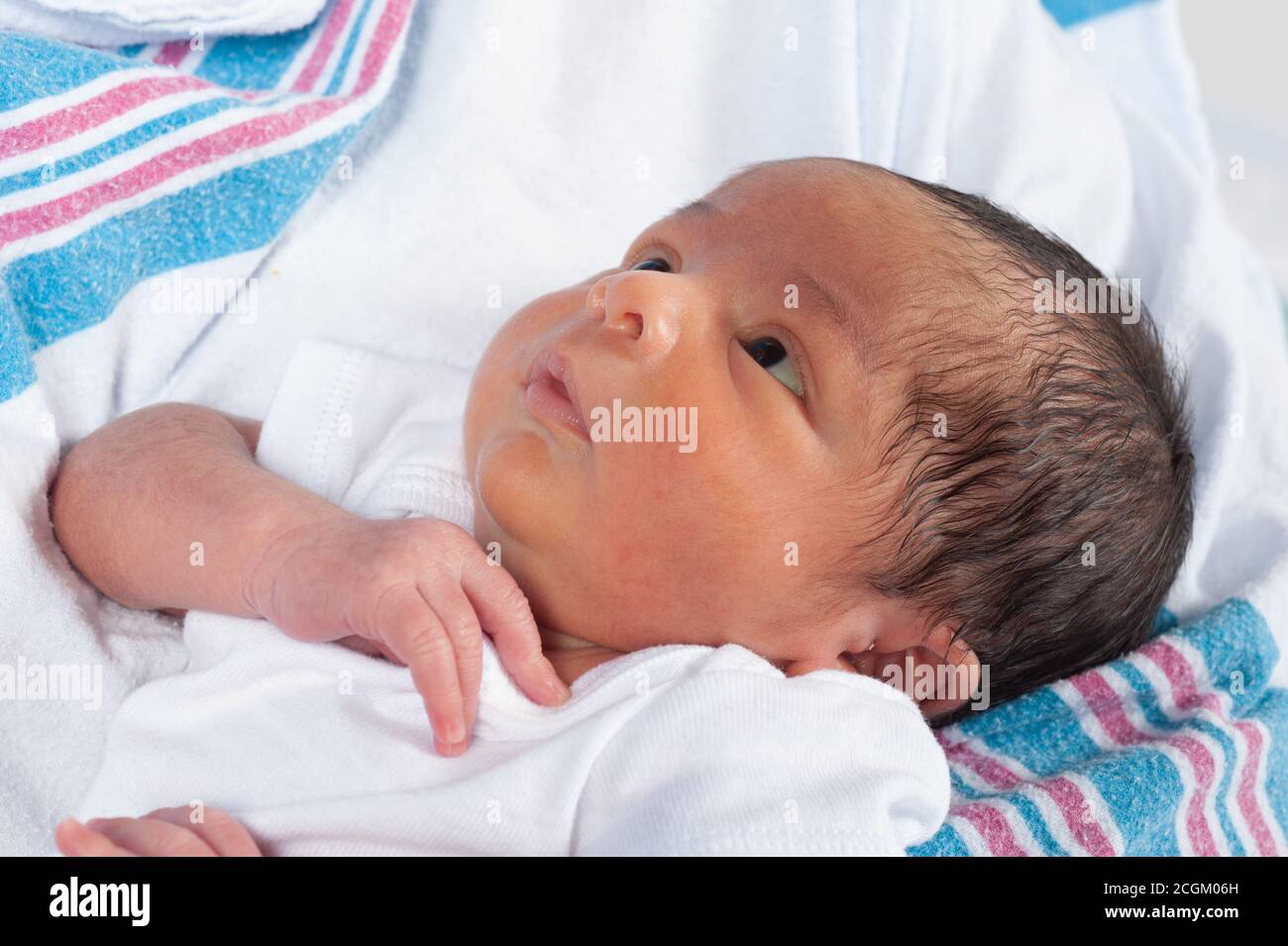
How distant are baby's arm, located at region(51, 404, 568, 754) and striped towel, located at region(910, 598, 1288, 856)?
42 centimetres

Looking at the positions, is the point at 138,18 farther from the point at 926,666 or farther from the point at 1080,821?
the point at 1080,821

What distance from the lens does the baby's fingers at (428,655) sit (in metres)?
0.92

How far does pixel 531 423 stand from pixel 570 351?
7cm

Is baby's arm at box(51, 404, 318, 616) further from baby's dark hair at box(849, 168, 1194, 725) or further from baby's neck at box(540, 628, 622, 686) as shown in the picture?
baby's dark hair at box(849, 168, 1194, 725)

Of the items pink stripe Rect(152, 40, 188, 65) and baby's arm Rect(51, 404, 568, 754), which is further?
pink stripe Rect(152, 40, 188, 65)

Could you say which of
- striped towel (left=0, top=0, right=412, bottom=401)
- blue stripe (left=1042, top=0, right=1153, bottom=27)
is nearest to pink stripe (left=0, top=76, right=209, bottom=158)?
striped towel (left=0, top=0, right=412, bottom=401)

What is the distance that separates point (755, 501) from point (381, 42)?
77 cm

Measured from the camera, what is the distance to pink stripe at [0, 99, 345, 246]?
3.76 feet

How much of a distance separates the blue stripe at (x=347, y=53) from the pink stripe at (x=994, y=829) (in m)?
1.01

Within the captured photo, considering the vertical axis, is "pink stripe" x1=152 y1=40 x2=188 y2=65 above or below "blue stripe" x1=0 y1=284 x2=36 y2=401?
above

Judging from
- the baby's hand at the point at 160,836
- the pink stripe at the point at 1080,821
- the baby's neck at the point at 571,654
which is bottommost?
the pink stripe at the point at 1080,821

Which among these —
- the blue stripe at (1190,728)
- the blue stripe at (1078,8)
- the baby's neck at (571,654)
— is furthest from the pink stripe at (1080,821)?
the blue stripe at (1078,8)

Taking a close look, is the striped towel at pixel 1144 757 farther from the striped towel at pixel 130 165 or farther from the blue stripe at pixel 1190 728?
the striped towel at pixel 130 165
